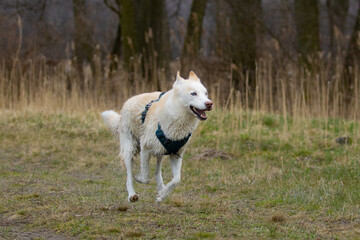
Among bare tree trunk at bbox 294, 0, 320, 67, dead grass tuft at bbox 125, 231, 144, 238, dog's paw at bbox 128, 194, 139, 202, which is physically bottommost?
dog's paw at bbox 128, 194, 139, 202

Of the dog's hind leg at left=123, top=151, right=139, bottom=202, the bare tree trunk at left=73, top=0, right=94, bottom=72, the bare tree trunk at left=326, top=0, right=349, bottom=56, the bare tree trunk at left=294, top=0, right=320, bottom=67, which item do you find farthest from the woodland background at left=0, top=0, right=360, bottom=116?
the dog's hind leg at left=123, top=151, right=139, bottom=202

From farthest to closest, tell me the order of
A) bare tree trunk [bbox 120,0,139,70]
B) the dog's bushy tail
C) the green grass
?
bare tree trunk [bbox 120,0,139,70]
the dog's bushy tail
the green grass

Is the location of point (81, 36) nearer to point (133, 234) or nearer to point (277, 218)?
point (277, 218)

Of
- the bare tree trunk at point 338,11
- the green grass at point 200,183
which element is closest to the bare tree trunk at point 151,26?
the green grass at point 200,183

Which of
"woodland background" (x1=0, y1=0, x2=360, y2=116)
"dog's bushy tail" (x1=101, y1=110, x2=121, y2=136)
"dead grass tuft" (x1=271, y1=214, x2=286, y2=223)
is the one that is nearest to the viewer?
"dead grass tuft" (x1=271, y1=214, x2=286, y2=223)

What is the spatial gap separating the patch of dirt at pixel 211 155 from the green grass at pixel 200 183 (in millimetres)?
38

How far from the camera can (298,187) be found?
20.5ft

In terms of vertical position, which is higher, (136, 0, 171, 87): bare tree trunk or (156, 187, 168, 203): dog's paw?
(136, 0, 171, 87): bare tree trunk

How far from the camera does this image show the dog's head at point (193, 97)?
194 inches

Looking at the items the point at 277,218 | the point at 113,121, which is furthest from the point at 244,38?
the point at 277,218

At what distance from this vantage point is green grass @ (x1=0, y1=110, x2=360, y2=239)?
4.52m

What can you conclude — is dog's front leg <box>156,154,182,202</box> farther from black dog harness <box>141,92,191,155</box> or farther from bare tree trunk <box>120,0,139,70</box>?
bare tree trunk <box>120,0,139,70</box>

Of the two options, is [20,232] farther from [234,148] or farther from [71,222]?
[234,148]

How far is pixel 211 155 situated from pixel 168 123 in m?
3.57
